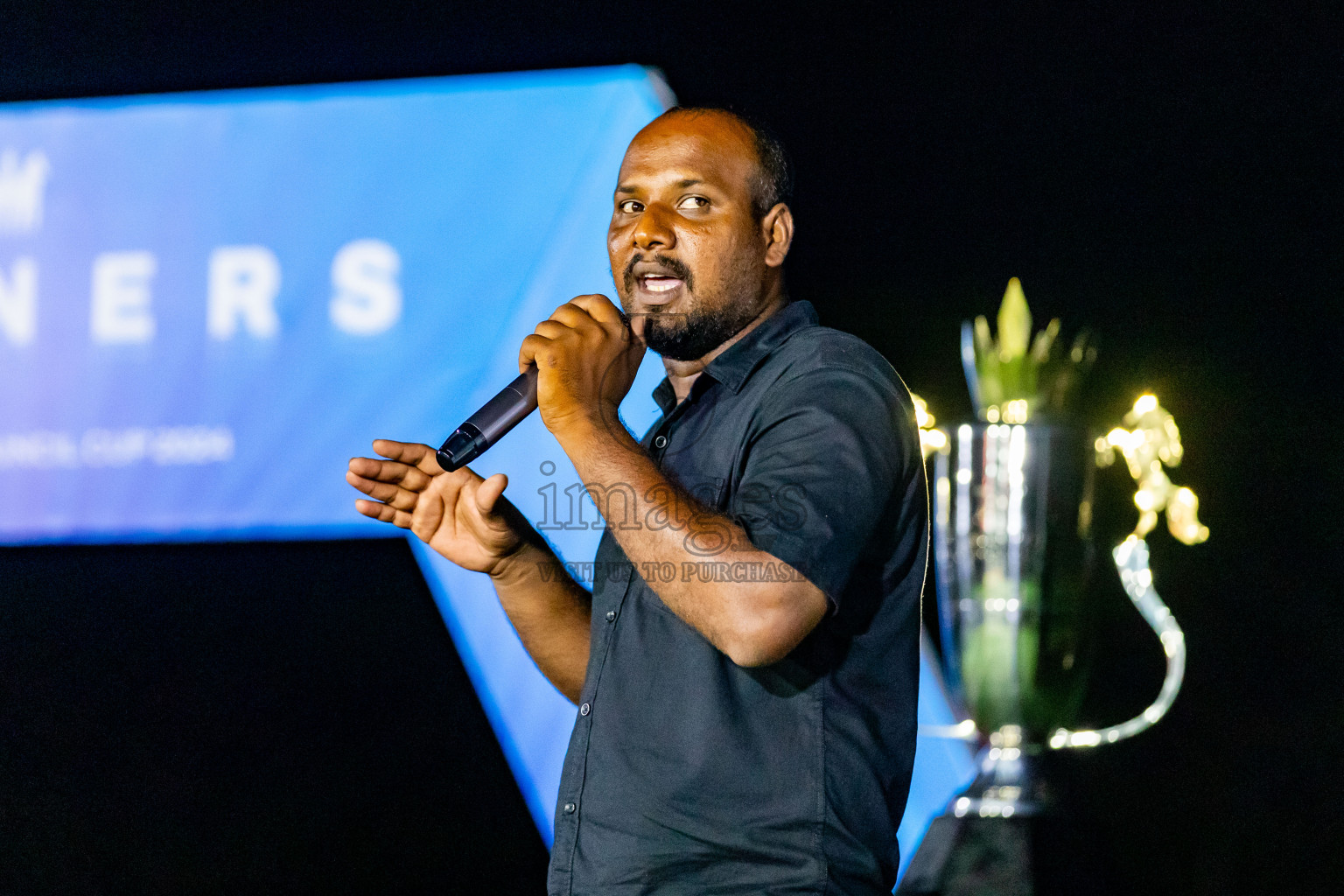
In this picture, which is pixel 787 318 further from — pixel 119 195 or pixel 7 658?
pixel 7 658

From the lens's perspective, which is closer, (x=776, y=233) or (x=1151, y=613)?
(x=776, y=233)

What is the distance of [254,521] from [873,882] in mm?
1996

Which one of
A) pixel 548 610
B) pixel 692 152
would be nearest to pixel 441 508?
pixel 548 610

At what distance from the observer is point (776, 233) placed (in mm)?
1327

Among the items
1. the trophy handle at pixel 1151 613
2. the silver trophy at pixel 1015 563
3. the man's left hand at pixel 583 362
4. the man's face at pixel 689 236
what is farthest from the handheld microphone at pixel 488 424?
the trophy handle at pixel 1151 613

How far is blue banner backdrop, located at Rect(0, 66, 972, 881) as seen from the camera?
2539mm

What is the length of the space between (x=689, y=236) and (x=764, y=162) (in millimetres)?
159

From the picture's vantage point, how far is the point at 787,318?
4.08 feet

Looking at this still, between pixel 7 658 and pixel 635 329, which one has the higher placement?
pixel 635 329

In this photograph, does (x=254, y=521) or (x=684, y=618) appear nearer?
(x=684, y=618)

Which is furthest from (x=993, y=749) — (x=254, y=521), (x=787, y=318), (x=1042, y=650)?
(x=254, y=521)

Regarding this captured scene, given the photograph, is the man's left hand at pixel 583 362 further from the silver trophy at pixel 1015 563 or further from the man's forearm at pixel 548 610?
the silver trophy at pixel 1015 563

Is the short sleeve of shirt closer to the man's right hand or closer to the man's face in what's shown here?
the man's face

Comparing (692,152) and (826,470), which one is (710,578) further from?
(692,152)
